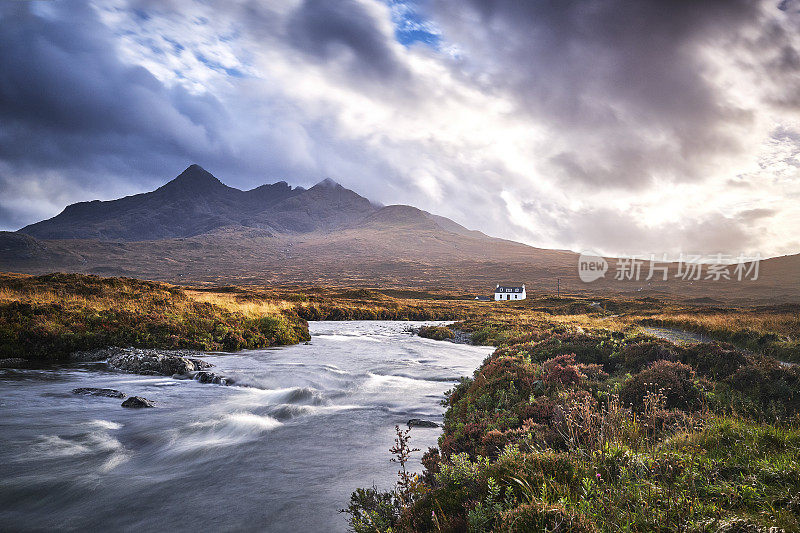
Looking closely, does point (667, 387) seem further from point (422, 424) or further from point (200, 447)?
point (200, 447)

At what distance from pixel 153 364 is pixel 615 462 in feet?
57.9

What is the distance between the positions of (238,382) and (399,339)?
1800 cm

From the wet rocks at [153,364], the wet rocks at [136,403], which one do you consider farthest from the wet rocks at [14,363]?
the wet rocks at [136,403]

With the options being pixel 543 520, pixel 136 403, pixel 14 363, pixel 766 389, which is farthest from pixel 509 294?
pixel 543 520

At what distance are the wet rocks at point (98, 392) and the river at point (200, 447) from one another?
1.43 ft

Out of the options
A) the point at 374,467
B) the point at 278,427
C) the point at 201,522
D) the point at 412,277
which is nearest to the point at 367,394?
the point at 278,427

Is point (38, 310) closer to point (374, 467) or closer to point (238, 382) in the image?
point (238, 382)

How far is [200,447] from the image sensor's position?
992cm

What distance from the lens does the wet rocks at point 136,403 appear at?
1211 cm

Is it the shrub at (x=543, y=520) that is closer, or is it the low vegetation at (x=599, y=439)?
the shrub at (x=543, y=520)

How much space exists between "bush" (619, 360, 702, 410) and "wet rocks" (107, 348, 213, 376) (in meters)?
16.1

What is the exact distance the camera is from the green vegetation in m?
3.73

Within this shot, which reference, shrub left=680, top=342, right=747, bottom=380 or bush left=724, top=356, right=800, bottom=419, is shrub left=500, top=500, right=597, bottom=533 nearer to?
bush left=724, top=356, right=800, bottom=419

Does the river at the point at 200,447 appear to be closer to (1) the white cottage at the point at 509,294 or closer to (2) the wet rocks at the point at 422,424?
(2) the wet rocks at the point at 422,424
